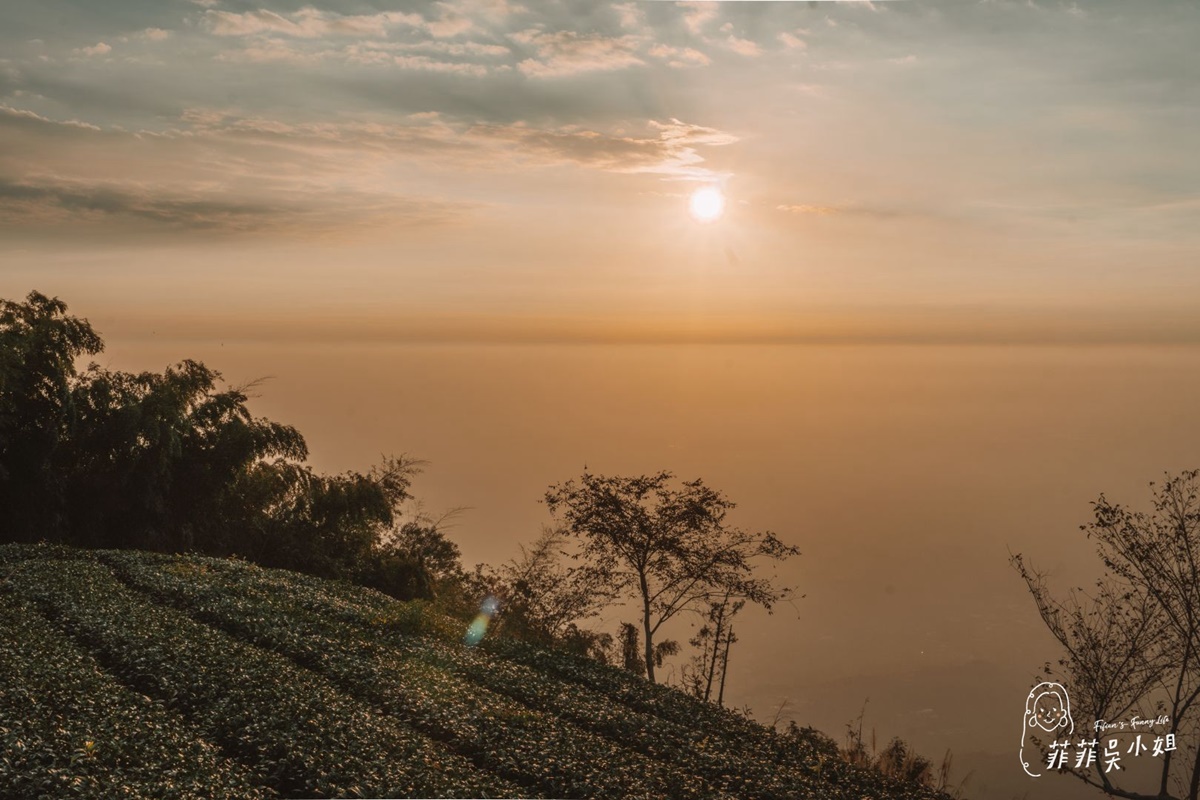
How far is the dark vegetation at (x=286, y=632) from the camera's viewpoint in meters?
12.5

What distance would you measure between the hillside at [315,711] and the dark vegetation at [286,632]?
6 centimetres

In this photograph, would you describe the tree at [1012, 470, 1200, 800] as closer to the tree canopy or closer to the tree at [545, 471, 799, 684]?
the tree at [545, 471, 799, 684]

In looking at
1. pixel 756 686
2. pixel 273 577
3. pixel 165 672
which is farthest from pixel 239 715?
pixel 756 686

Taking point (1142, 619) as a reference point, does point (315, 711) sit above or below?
below

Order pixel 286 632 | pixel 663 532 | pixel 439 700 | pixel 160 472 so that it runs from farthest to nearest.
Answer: pixel 160 472
pixel 663 532
pixel 286 632
pixel 439 700

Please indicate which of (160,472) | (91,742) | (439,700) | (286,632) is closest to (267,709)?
(91,742)

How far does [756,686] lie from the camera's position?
153 meters

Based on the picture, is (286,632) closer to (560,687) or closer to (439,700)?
(439,700)

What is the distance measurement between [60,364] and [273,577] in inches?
550

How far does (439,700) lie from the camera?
16172 mm

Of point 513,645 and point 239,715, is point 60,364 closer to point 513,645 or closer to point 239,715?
point 513,645

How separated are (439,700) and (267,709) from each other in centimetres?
328

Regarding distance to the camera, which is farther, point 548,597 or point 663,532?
point 548,597

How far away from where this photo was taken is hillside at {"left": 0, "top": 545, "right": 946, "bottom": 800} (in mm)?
11602
